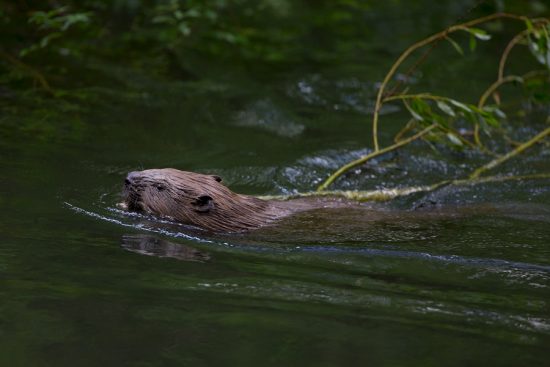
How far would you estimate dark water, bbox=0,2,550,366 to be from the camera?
3.92 meters

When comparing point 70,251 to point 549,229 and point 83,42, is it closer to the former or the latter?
point 549,229

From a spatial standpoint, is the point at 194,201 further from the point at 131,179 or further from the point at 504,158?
the point at 504,158

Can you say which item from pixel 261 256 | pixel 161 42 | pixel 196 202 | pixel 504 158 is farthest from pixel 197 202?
pixel 161 42

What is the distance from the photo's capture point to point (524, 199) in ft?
23.7

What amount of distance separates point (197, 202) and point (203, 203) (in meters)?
0.04

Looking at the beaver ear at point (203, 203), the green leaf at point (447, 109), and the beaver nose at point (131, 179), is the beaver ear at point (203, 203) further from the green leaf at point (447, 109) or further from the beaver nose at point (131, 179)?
the green leaf at point (447, 109)

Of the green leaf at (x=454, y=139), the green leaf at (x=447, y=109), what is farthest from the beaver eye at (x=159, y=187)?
the green leaf at (x=454, y=139)

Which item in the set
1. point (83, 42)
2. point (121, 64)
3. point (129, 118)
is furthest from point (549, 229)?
point (83, 42)

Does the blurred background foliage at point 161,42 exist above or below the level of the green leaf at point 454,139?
above

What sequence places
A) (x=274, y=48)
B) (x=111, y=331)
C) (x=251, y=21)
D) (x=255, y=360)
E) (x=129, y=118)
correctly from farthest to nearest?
(x=251, y=21) < (x=274, y=48) < (x=129, y=118) < (x=111, y=331) < (x=255, y=360)

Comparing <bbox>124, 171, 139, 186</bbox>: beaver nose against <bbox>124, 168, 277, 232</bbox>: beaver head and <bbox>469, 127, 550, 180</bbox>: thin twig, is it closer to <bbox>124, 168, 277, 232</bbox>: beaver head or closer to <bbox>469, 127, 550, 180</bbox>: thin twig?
<bbox>124, 168, 277, 232</bbox>: beaver head

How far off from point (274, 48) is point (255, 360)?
936 centimetres

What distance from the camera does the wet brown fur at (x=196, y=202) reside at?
6078 mm

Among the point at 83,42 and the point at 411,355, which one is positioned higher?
the point at 83,42
